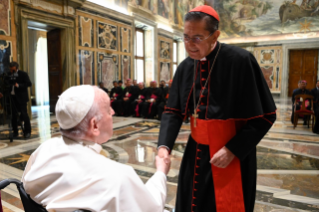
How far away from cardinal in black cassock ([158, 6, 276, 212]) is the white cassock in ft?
1.68

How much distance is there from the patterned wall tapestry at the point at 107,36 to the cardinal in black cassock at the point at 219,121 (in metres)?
9.94

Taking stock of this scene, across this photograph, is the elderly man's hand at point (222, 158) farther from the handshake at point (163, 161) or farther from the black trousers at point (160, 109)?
the black trousers at point (160, 109)

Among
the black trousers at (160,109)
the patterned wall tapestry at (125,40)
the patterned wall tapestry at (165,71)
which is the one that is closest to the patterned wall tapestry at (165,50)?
the patterned wall tapestry at (165,71)

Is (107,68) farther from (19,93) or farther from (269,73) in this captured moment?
(269,73)

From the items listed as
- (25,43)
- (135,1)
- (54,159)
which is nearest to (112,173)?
(54,159)

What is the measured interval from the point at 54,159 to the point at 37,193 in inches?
6.8

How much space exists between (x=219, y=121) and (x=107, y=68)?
34.0ft

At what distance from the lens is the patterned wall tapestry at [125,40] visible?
12.1 m

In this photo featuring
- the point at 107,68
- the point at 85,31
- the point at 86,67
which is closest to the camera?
the point at 85,31

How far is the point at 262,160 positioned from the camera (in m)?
4.30

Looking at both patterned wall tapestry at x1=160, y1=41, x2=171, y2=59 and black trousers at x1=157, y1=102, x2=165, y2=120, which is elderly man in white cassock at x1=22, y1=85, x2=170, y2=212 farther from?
patterned wall tapestry at x1=160, y1=41, x2=171, y2=59

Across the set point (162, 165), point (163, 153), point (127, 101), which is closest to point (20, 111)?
point (127, 101)

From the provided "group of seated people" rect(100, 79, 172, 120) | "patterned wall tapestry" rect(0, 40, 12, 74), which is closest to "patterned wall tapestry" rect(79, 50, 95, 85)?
"group of seated people" rect(100, 79, 172, 120)

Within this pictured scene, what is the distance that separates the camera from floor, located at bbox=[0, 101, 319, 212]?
283 centimetres
